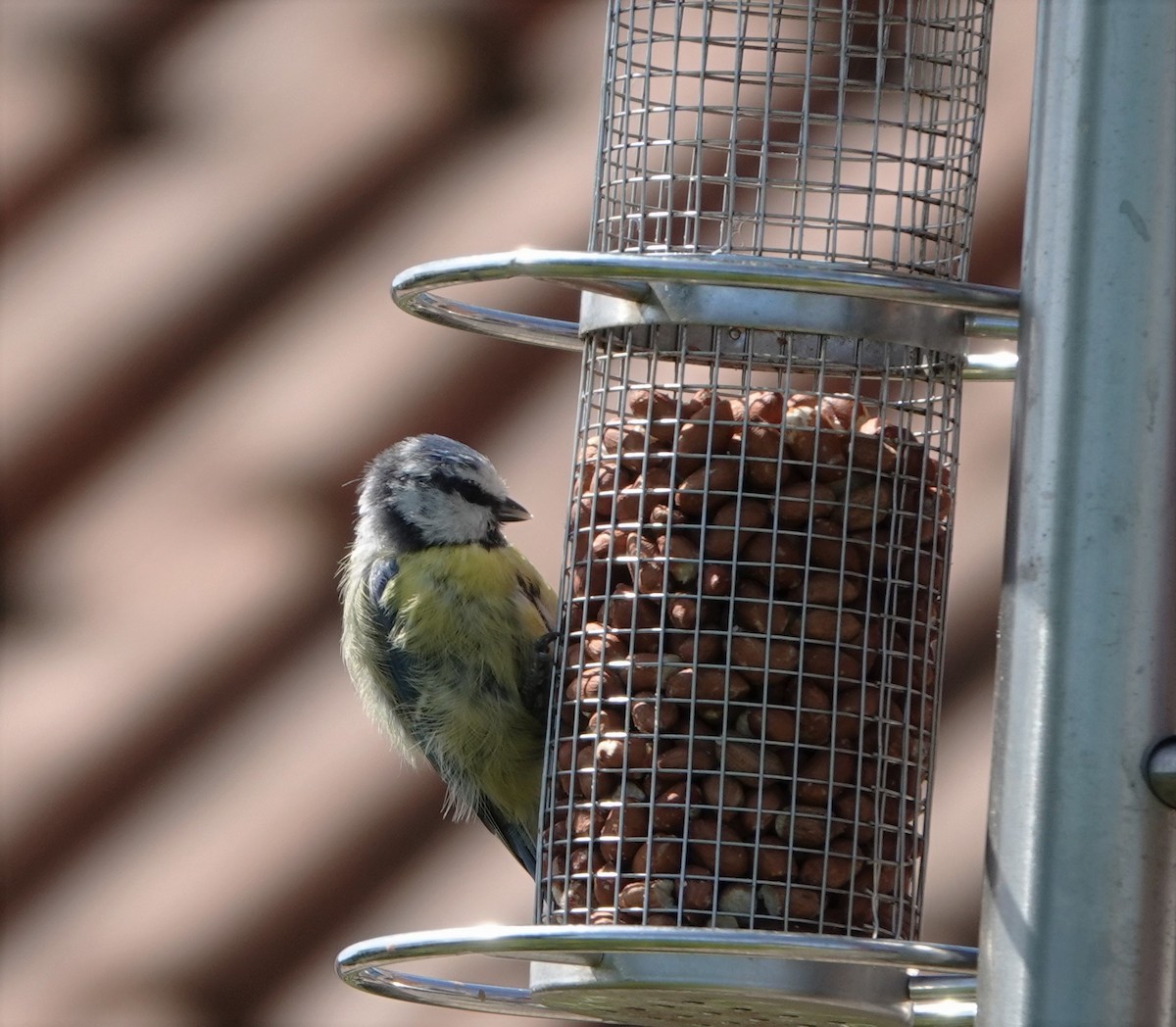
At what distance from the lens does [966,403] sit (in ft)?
8.64

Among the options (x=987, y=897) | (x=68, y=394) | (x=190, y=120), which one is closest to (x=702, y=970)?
(x=987, y=897)

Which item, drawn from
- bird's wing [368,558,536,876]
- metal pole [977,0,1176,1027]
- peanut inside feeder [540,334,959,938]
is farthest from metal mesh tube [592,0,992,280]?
bird's wing [368,558,536,876]

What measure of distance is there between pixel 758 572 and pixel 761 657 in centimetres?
8

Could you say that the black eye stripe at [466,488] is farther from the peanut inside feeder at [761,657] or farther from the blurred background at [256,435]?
the peanut inside feeder at [761,657]

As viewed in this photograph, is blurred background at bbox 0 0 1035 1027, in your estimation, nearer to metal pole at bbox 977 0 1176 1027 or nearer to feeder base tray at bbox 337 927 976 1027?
feeder base tray at bbox 337 927 976 1027

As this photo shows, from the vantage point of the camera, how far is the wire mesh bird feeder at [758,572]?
1.81m

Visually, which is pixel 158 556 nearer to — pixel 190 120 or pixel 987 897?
pixel 190 120

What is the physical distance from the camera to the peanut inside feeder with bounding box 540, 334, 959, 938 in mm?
1837

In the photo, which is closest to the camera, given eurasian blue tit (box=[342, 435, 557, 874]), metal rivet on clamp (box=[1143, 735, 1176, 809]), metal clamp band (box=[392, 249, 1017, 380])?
metal rivet on clamp (box=[1143, 735, 1176, 809])

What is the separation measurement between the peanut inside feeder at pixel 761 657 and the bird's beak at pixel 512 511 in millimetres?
588

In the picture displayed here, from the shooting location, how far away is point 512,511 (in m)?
2.57

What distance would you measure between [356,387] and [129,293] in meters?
0.31

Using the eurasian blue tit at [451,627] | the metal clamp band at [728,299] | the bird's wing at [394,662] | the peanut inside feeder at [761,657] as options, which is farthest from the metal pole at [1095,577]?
the bird's wing at [394,662]

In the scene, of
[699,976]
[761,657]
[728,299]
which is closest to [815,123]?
[728,299]
